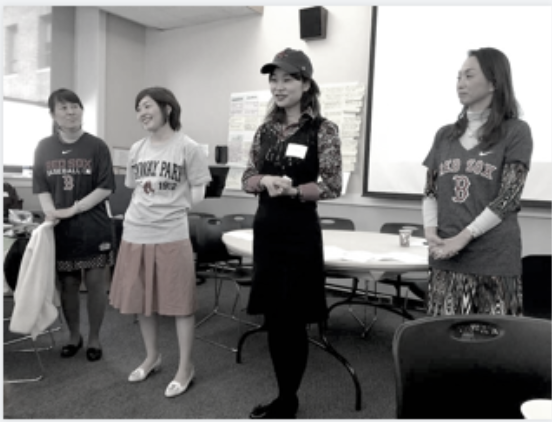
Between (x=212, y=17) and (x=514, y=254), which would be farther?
(x=212, y=17)

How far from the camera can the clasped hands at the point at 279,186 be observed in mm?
1592

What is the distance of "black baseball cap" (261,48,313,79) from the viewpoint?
1630 mm

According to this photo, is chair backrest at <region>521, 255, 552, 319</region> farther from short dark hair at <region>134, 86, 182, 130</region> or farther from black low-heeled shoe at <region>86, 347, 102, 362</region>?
black low-heeled shoe at <region>86, 347, 102, 362</region>

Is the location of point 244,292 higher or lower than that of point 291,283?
lower

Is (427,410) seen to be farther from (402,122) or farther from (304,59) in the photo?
(402,122)

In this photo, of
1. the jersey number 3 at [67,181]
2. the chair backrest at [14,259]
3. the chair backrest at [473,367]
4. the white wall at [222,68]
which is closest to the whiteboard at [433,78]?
the white wall at [222,68]

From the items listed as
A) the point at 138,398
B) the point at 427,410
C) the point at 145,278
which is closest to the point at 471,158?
the point at 427,410

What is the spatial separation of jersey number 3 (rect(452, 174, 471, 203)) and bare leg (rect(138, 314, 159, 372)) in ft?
5.22

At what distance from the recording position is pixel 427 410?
2.84 feet

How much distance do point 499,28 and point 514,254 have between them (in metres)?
2.66

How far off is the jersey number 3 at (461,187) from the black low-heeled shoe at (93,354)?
7.09 feet

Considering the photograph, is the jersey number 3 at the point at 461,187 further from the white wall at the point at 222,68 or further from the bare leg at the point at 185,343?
the white wall at the point at 222,68

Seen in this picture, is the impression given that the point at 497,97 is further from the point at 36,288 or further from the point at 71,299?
the point at 71,299

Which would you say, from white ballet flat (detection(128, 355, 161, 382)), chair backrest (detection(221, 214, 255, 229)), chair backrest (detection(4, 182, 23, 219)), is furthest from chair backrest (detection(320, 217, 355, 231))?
chair backrest (detection(4, 182, 23, 219))
